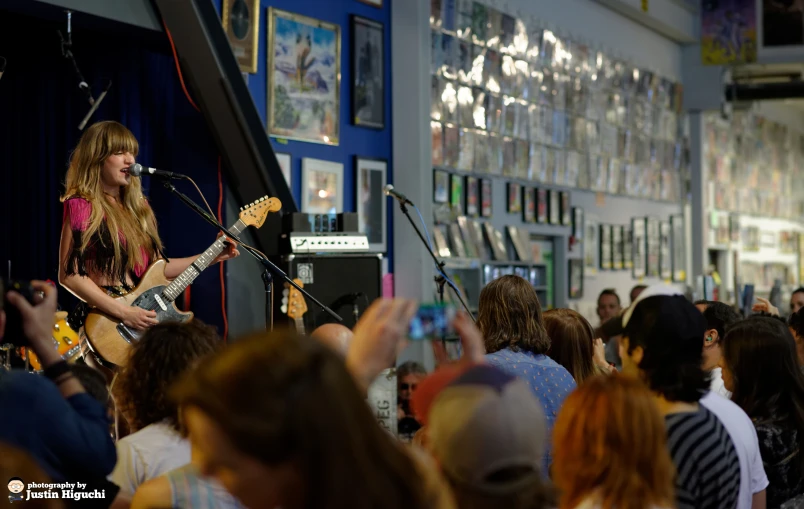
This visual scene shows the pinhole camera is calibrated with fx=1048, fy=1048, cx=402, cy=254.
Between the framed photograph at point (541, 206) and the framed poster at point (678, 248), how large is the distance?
137 inches

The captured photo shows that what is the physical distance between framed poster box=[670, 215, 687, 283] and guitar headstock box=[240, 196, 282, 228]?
8.93 m

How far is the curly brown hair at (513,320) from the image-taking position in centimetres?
324

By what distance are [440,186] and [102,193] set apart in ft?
14.8

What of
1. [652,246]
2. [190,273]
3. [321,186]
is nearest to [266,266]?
[190,273]

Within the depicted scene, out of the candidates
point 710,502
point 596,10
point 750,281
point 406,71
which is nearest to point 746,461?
point 710,502

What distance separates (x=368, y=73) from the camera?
25.5 ft

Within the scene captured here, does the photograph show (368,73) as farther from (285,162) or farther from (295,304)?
(295,304)

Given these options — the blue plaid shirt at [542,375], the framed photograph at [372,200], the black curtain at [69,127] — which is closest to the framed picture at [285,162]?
the framed photograph at [372,200]

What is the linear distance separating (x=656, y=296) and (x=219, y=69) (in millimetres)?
3680

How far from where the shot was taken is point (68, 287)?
166 inches

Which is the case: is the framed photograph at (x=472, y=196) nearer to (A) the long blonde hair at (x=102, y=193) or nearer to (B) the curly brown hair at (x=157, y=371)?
(A) the long blonde hair at (x=102, y=193)

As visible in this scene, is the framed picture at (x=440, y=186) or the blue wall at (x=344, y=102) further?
→ the framed picture at (x=440, y=186)

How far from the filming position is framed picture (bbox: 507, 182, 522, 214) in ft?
31.5

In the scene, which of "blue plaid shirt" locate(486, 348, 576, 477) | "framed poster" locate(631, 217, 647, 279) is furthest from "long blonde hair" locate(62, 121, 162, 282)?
"framed poster" locate(631, 217, 647, 279)
